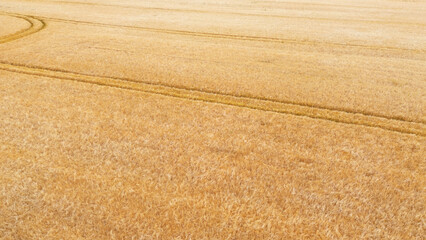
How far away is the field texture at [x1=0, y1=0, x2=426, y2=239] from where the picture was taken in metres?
4.51

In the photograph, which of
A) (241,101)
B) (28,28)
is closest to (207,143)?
(241,101)

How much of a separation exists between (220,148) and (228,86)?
13.5ft

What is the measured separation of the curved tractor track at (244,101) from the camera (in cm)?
796

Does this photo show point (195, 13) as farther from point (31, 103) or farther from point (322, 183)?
point (322, 183)

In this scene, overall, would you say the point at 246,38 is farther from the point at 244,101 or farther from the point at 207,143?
the point at 207,143

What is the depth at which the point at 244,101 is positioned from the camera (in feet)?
29.9

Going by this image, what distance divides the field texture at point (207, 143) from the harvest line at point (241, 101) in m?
0.05

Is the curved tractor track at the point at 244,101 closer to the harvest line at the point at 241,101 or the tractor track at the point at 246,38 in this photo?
the harvest line at the point at 241,101

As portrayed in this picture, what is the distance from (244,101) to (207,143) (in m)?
2.94

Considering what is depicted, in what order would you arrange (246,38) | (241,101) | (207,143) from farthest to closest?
(246,38) → (241,101) → (207,143)

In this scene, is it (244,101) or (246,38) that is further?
(246,38)

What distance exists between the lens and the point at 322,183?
5.39 meters

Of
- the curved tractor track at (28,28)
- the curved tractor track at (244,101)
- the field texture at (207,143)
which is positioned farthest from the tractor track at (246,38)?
the curved tractor track at (244,101)

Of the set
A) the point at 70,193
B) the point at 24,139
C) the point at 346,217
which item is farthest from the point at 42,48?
the point at 346,217
